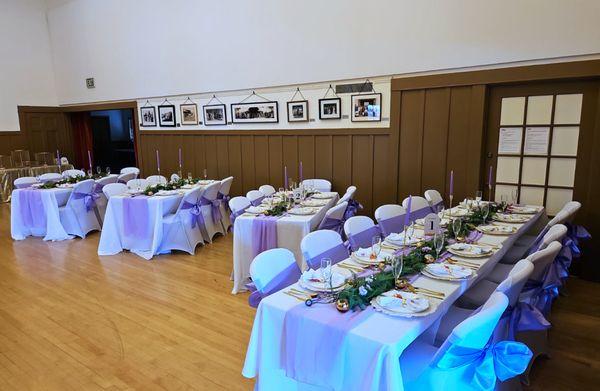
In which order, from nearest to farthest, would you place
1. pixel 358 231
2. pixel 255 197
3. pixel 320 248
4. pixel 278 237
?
pixel 320 248, pixel 358 231, pixel 278 237, pixel 255 197

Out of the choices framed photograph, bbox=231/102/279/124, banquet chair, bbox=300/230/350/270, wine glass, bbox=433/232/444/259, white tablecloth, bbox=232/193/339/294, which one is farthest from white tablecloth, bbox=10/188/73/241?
wine glass, bbox=433/232/444/259

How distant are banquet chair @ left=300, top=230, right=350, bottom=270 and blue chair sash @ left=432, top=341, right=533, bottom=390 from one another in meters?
1.27

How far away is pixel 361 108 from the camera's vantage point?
20.3ft

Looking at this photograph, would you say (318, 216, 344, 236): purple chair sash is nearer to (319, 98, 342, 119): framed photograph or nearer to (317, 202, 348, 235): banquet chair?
(317, 202, 348, 235): banquet chair

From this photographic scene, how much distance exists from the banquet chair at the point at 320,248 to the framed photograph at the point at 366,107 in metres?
3.35

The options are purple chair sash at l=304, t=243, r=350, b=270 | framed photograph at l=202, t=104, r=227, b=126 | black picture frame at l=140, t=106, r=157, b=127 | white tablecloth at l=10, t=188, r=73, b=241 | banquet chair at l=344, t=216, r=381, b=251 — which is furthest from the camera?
black picture frame at l=140, t=106, r=157, b=127

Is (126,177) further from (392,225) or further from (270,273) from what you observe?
(270,273)

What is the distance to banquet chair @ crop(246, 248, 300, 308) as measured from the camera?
246cm

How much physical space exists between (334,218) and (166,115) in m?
6.04

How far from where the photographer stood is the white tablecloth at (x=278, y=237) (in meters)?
4.12

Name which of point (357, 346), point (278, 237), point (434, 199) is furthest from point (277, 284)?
point (434, 199)

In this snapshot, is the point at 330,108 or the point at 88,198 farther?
the point at 88,198

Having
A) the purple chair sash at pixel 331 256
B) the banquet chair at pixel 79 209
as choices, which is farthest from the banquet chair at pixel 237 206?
the banquet chair at pixel 79 209

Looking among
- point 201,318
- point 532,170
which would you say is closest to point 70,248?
point 201,318
